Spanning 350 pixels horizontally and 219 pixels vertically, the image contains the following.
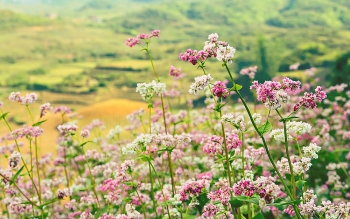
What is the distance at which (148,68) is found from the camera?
151 metres

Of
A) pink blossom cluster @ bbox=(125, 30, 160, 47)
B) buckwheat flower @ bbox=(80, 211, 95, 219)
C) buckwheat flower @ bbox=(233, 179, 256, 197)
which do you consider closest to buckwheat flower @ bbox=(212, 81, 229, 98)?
buckwheat flower @ bbox=(233, 179, 256, 197)

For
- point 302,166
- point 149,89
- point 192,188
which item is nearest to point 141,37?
point 149,89

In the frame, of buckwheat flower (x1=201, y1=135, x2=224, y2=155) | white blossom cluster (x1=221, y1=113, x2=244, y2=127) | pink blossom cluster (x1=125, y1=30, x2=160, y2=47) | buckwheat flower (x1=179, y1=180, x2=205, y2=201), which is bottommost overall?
buckwheat flower (x1=179, y1=180, x2=205, y2=201)

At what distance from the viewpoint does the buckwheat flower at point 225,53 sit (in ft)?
13.7

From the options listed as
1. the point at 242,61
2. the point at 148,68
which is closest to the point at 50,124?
the point at 242,61

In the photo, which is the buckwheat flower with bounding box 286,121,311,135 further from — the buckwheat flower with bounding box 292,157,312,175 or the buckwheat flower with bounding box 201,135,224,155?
the buckwheat flower with bounding box 201,135,224,155

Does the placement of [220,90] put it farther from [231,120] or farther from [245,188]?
[245,188]

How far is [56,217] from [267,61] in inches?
3380

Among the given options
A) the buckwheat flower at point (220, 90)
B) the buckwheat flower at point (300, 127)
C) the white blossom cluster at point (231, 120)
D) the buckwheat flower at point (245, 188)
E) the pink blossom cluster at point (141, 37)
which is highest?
the pink blossom cluster at point (141, 37)

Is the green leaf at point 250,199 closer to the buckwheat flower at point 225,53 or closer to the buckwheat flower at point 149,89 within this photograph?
the buckwheat flower at point 225,53

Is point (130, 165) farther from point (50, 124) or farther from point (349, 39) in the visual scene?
point (349, 39)

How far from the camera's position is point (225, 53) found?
4.23m

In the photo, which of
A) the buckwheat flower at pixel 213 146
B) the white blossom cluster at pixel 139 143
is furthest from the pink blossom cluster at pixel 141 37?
the buckwheat flower at pixel 213 146

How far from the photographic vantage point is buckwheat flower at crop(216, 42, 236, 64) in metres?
4.17
